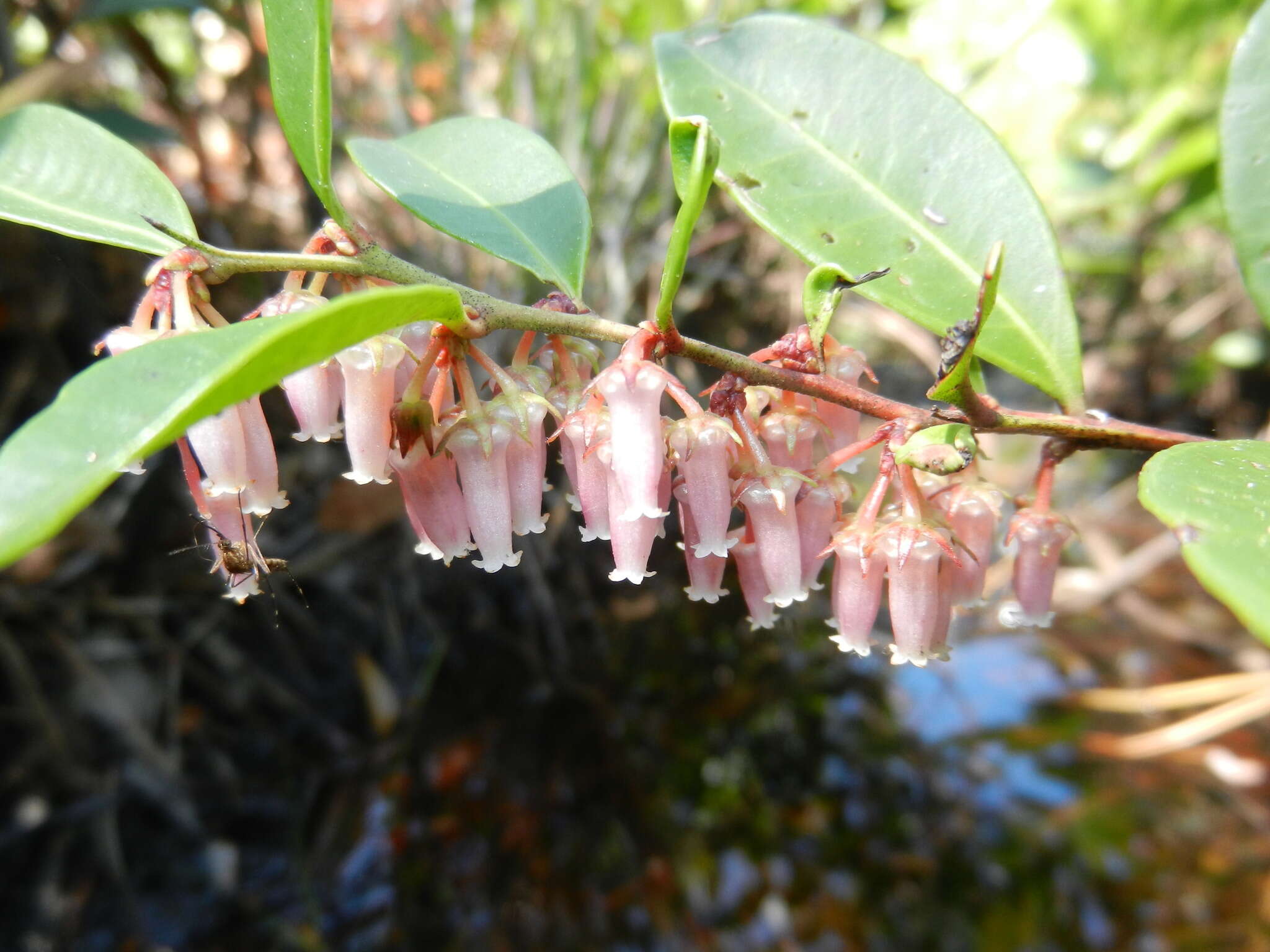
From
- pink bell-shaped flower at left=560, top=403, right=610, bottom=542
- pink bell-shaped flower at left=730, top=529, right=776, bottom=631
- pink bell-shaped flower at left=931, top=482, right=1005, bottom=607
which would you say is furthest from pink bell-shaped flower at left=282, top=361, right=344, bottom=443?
pink bell-shaped flower at left=931, top=482, right=1005, bottom=607

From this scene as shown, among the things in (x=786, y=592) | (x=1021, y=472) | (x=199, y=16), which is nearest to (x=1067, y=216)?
(x=1021, y=472)

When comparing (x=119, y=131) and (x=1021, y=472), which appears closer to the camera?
(x=119, y=131)

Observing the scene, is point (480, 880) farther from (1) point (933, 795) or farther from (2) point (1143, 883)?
(2) point (1143, 883)

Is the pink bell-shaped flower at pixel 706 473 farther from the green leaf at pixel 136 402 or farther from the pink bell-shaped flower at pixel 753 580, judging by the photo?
the green leaf at pixel 136 402

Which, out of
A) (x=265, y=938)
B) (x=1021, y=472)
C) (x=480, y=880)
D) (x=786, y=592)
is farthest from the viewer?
(x=1021, y=472)

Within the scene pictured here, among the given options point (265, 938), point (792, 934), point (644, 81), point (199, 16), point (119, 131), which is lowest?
point (792, 934)

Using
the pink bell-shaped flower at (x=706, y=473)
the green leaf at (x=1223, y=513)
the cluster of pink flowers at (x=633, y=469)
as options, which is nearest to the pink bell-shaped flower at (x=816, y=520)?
the cluster of pink flowers at (x=633, y=469)

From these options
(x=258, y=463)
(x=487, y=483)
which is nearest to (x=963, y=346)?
(x=487, y=483)
